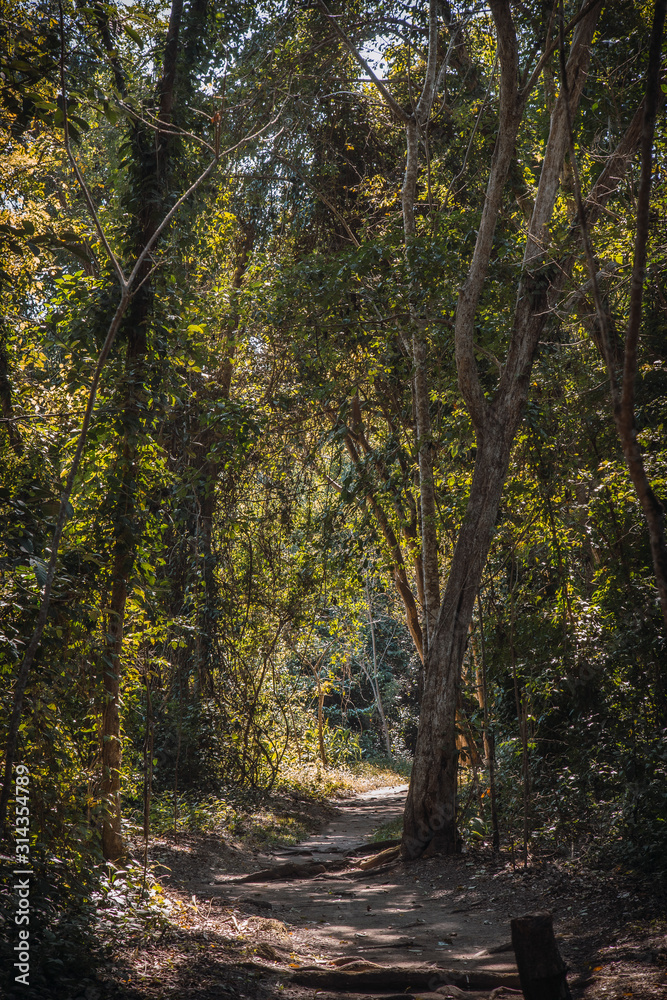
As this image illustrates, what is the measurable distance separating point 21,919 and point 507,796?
5.58 meters

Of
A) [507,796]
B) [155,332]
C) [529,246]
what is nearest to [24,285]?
[155,332]

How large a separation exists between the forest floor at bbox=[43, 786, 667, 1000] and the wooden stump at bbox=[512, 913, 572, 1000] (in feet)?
1.73

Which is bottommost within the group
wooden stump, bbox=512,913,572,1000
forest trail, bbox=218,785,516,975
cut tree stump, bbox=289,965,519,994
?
forest trail, bbox=218,785,516,975

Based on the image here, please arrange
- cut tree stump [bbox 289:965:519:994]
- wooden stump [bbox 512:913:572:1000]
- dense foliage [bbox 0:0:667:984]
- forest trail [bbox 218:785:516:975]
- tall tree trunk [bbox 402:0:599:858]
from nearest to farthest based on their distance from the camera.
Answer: wooden stump [bbox 512:913:572:1000] → cut tree stump [bbox 289:965:519:994] → dense foliage [bbox 0:0:667:984] → forest trail [bbox 218:785:516:975] → tall tree trunk [bbox 402:0:599:858]

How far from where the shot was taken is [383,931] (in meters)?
5.38

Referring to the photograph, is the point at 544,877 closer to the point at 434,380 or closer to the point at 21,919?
the point at 21,919

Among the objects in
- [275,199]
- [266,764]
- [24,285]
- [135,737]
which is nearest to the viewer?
[24,285]

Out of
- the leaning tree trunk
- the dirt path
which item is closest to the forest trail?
the dirt path

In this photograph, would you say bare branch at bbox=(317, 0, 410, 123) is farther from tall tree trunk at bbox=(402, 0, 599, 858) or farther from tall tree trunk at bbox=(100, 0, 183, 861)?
tall tree trunk at bbox=(100, 0, 183, 861)

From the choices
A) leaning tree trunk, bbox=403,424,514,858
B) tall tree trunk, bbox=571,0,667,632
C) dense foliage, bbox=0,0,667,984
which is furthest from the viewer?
leaning tree trunk, bbox=403,424,514,858

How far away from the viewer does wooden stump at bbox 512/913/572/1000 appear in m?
2.92

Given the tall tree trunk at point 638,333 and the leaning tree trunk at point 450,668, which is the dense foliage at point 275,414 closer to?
the leaning tree trunk at point 450,668

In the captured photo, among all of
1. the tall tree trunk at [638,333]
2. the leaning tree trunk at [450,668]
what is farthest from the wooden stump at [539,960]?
the leaning tree trunk at [450,668]

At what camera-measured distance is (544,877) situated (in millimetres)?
Result: 5805
